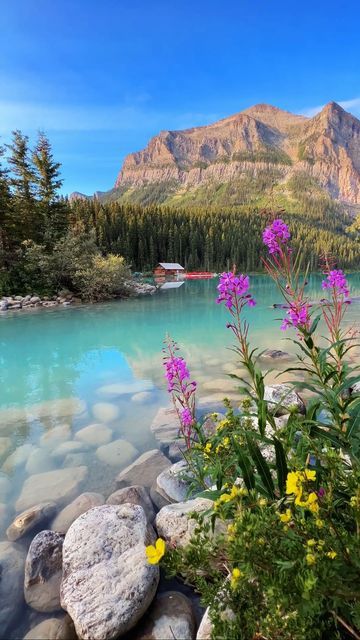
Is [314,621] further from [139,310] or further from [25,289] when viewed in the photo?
[25,289]

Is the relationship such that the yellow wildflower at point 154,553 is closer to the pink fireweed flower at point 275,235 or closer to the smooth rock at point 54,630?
the pink fireweed flower at point 275,235

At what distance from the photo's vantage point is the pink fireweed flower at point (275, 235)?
274cm

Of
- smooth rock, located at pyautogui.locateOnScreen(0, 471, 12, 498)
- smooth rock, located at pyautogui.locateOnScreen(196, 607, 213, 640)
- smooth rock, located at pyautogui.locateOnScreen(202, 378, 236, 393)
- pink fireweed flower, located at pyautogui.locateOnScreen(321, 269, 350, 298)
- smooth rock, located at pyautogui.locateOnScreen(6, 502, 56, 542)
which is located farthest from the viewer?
smooth rock, located at pyautogui.locateOnScreen(202, 378, 236, 393)

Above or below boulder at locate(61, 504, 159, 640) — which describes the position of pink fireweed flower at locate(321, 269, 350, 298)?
above

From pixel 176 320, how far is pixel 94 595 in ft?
61.1

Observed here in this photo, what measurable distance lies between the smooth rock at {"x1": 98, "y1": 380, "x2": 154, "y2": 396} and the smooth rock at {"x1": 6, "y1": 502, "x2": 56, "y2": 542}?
4495 millimetres

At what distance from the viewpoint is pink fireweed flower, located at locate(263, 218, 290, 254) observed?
2.74 metres

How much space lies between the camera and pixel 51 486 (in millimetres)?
5137

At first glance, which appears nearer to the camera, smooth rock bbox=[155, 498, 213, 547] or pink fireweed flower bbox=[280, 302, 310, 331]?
pink fireweed flower bbox=[280, 302, 310, 331]

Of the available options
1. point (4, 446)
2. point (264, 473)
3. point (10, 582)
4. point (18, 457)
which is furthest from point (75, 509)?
point (264, 473)

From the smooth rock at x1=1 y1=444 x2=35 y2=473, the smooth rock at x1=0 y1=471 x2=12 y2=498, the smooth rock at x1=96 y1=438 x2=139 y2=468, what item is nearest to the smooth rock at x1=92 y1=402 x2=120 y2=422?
the smooth rock at x1=96 y1=438 x2=139 y2=468

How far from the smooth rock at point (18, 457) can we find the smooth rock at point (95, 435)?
0.86m

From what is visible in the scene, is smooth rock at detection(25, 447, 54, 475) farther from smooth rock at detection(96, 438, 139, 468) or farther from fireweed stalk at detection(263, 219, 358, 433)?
fireweed stalk at detection(263, 219, 358, 433)

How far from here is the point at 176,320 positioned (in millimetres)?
21453
